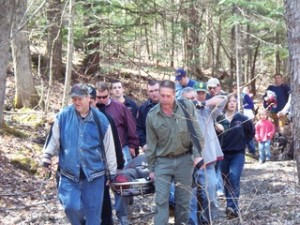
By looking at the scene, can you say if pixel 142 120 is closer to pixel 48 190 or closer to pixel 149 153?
pixel 149 153

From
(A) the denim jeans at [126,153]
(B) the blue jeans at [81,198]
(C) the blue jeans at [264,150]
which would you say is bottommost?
(C) the blue jeans at [264,150]

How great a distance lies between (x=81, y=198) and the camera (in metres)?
6.26

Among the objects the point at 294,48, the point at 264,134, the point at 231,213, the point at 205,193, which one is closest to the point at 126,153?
the point at 205,193

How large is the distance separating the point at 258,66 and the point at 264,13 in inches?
630

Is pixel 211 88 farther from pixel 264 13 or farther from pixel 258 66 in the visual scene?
pixel 258 66

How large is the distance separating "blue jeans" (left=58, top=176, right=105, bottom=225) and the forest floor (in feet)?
5.52

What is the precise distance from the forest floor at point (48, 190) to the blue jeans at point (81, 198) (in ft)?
5.52

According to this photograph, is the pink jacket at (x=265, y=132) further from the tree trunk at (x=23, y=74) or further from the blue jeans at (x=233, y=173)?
the blue jeans at (x=233, y=173)

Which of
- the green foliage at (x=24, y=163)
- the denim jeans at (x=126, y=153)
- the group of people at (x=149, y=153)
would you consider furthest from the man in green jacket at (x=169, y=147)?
the green foliage at (x=24, y=163)

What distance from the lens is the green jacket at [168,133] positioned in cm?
632

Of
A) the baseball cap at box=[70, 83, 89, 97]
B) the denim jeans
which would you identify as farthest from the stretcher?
the denim jeans

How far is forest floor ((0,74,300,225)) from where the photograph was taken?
7.51 m

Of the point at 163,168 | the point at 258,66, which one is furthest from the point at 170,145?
the point at 258,66

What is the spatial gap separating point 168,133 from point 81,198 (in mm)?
1287
